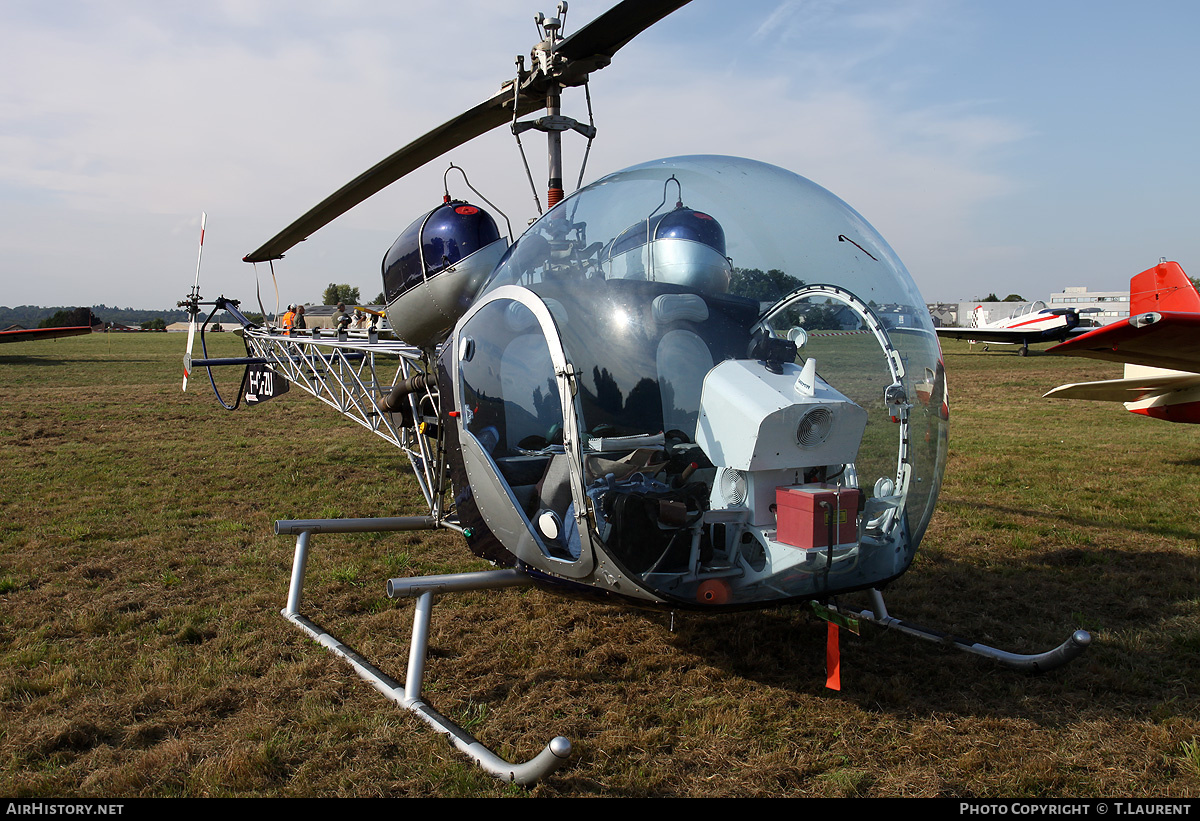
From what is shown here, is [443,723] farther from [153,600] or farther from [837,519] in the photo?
[153,600]

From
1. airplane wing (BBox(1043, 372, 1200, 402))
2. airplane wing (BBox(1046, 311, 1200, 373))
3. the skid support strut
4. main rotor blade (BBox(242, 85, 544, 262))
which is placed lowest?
the skid support strut

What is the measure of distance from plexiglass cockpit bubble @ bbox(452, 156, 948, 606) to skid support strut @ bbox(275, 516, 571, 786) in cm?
33

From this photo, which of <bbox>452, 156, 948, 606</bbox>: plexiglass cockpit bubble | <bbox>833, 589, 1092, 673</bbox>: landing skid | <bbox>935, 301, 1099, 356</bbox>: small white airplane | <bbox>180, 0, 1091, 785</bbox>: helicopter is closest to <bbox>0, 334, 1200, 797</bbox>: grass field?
<bbox>833, 589, 1092, 673</bbox>: landing skid

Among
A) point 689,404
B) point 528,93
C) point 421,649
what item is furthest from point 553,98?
point 421,649

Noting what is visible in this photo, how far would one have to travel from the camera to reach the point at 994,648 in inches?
159

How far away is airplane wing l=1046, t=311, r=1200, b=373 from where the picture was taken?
506 cm

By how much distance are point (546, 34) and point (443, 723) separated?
11.2ft

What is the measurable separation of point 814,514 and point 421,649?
1878 millimetres

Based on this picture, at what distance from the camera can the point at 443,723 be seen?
10.8 ft

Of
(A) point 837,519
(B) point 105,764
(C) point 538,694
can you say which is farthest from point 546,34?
(B) point 105,764

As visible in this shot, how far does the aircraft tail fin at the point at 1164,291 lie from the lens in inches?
350

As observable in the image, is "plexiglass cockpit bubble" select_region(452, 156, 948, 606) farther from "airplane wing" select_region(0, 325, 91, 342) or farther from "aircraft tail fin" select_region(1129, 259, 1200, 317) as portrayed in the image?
"airplane wing" select_region(0, 325, 91, 342)

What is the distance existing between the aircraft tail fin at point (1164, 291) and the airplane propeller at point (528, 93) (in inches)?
312

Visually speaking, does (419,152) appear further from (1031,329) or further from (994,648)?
(1031,329)
